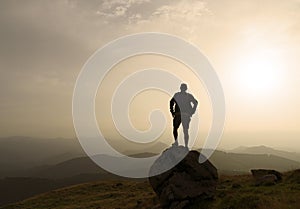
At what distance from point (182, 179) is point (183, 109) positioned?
5.28 m

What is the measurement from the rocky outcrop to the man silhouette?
6328 mm

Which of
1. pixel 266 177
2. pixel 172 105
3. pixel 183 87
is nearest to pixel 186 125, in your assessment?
pixel 172 105

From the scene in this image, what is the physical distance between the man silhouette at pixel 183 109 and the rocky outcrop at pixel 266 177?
6.33 metres

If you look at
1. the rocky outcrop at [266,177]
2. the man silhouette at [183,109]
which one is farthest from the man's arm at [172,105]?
the rocky outcrop at [266,177]

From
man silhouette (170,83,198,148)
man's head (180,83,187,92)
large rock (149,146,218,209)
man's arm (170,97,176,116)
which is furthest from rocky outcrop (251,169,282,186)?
man's head (180,83,187,92)

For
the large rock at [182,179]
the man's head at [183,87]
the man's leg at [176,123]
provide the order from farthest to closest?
1. the man's leg at [176,123]
2. the man's head at [183,87]
3. the large rock at [182,179]

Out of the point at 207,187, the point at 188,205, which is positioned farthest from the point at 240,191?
the point at 188,205

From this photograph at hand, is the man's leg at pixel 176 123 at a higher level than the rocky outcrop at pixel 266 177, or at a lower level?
higher

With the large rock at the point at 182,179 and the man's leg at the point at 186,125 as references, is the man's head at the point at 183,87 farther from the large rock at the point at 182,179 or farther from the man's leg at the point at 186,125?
the large rock at the point at 182,179

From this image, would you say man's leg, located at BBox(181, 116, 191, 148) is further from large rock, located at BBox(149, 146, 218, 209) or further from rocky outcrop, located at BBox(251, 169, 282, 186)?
rocky outcrop, located at BBox(251, 169, 282, 186)

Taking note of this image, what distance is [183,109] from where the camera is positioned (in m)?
22.7

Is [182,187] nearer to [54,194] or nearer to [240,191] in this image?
[240,191]

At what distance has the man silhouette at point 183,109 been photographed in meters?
22.6

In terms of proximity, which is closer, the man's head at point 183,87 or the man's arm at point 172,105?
the man's head at point 183,87
